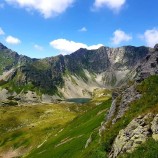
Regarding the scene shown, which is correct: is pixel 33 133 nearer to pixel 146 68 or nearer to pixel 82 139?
pixel 82 139

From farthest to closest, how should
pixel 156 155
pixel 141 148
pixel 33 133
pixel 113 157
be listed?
1. pixel 33 133
2. pixel 113 157
3. pixel 141 148
4. pixel 156 155

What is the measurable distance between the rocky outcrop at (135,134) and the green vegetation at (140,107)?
156 cm

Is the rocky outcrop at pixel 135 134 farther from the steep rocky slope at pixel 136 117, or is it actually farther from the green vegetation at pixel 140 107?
the green vegetation at pixel 140 107

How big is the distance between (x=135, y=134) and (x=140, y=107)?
8.03 meters

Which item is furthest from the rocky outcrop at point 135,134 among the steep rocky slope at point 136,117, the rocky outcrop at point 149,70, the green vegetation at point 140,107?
the rocky outcrop at point 149,70

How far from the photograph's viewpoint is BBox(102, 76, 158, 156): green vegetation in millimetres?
34531

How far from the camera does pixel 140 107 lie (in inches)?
1478

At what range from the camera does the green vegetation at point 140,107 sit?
34.5 m

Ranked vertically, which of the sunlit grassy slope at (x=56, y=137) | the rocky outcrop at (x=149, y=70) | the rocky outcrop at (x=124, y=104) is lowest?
the sunlit grassy slope at (x=56, y=137)

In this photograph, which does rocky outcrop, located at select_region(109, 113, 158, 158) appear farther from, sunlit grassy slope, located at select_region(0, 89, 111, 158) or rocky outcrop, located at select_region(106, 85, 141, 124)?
sunlit grassy slope, located at select_region(0, 89, 111, 158)

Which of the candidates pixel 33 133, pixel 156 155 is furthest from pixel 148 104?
pixel 33 133

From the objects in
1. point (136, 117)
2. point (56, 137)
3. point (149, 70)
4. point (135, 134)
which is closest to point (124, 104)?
point (149, 70)

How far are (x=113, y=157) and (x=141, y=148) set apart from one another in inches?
188

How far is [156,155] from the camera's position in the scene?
78.2ft
